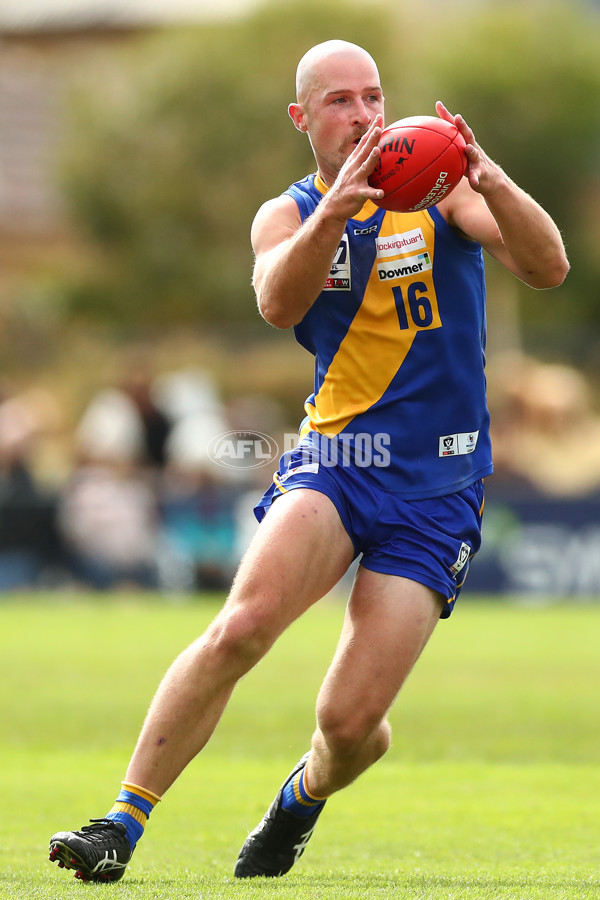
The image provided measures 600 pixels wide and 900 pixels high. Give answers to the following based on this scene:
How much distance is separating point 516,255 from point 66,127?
50.7 metres

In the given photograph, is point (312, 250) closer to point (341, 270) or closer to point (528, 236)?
point (341, 270)

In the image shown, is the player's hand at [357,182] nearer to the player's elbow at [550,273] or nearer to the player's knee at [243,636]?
the player's elbow at [550,273]

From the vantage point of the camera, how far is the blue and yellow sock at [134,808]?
4.85 metres

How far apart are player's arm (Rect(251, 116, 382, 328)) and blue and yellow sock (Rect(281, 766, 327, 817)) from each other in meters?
1.77

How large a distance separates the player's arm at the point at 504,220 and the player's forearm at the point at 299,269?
1.74ft

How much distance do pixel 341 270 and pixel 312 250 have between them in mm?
486

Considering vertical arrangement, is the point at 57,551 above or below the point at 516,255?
below

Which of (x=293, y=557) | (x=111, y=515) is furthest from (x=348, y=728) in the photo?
(x=111, y=515)

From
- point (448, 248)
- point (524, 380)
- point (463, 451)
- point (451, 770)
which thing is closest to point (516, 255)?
point (448, 248)

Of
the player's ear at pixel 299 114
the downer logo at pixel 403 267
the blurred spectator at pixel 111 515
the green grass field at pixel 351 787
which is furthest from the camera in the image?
the blurred spectator at pixel 111 515

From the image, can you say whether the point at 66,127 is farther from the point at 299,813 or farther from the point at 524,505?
the point at 299,813

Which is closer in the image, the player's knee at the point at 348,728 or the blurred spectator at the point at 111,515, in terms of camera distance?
the player's knee at the point at 348,728

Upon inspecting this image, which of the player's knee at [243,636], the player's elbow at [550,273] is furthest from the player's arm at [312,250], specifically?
the player's knee at [243,636]

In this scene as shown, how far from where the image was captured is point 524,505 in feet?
58.7
